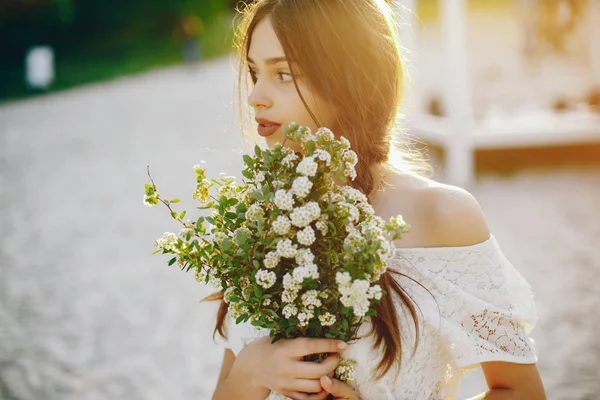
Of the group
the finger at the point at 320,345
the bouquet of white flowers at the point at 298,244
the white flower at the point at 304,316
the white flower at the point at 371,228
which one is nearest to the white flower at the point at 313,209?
the bouquet of white flowers at the point at 298,244

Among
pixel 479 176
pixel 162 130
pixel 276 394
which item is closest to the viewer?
pixel 276 394

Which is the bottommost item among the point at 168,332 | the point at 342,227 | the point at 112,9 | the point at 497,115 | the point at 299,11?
the point at 168,332

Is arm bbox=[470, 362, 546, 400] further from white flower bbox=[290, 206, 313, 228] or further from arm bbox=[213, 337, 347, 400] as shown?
white flower bbox=[290, 206, 313, 228]

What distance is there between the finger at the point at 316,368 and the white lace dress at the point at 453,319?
0.15 metres

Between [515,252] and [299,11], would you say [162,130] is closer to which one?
[515,252]

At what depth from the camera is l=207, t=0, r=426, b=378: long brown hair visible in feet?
5.42

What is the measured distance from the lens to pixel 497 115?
910cm

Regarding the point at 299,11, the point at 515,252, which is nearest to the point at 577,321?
the point at 515,252

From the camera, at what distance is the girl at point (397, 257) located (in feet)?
5.47

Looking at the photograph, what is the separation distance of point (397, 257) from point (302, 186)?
486mm

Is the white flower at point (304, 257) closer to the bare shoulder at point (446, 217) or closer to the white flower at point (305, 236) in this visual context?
the white flower at point (305, 236)

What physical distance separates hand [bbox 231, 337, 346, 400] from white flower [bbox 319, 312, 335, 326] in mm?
88

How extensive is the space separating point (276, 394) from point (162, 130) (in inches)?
438

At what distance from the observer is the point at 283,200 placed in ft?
4.42
